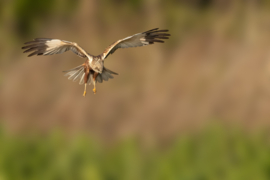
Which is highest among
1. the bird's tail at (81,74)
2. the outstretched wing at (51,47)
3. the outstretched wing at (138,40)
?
the outstretched wing at (138,40)

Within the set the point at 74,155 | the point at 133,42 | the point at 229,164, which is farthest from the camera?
the point at 74,155

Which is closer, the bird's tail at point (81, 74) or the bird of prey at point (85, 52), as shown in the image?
the bird of prey at point (85, 52)

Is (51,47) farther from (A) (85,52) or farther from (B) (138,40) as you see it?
(B) (138,40)

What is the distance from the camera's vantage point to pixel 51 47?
0.88 metres

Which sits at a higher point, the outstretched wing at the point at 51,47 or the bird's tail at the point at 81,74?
the outstretched wing at the point at 51,47

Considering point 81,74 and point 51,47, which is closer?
point 51,47

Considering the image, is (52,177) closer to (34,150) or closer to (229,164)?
(34,150)

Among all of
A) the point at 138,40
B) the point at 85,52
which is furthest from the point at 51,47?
the point at 138,40

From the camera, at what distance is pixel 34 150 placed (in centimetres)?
383

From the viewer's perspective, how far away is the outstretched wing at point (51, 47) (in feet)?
2.77

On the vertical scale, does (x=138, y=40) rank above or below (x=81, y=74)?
above

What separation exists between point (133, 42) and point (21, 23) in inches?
134

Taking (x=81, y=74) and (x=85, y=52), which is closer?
(x=85, y=52)

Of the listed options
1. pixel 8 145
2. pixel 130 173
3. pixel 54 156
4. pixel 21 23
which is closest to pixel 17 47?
pixel 21 23
